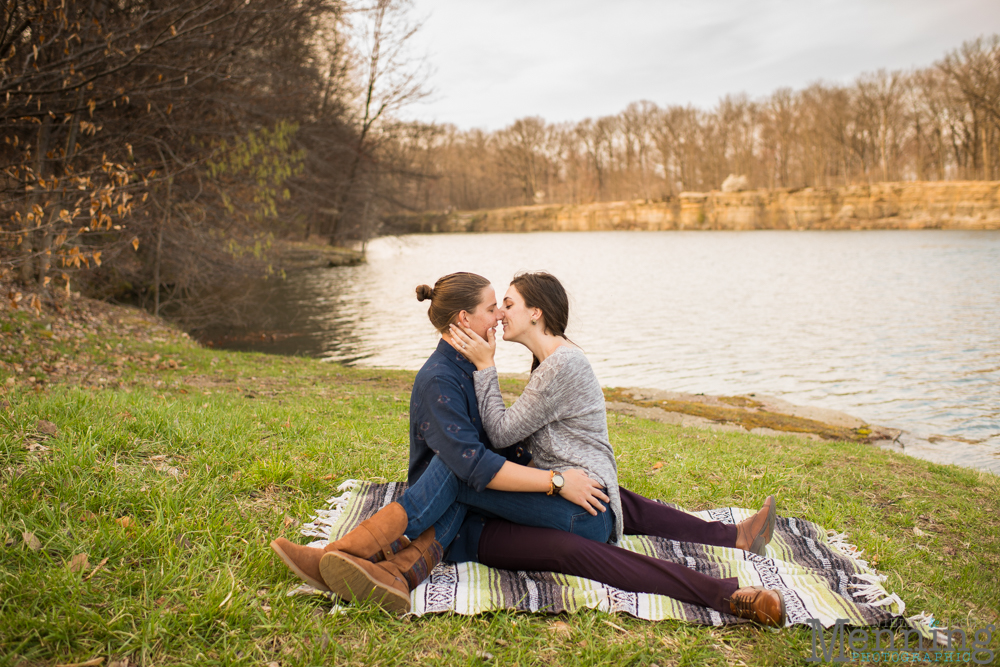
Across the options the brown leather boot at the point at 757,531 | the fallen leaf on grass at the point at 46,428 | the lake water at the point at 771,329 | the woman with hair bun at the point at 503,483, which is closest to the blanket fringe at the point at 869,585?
the brown leather boot at the point at 757,531

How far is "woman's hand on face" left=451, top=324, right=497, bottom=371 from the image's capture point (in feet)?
10.3

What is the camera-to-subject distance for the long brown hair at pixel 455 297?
325 cm

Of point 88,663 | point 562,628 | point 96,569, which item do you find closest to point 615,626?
point 562,628

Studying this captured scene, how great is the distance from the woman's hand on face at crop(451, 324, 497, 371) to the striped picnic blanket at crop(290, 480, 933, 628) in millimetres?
1088

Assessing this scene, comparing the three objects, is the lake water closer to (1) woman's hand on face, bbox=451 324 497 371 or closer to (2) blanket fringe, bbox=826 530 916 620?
(1) woman's hand on face, bbox=451 324 497 371

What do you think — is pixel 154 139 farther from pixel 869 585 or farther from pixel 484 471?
pixel 869 585

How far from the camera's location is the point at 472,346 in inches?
124

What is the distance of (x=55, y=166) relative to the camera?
10.2 meters

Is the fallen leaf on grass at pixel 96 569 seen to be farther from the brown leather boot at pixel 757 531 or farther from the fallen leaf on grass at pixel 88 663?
the brown leather boot at pixel 757 531

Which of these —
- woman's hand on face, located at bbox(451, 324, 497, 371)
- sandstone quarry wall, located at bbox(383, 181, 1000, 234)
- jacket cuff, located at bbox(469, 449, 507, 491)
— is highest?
sandstone quarry wall, located at bbox(383, 181, 1000, 234)

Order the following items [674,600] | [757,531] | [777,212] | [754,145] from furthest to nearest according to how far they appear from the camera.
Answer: [754,145], [777,212], [757,531], [674,600]

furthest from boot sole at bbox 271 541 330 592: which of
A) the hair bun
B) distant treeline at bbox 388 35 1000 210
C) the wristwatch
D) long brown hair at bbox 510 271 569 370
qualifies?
distant treeline at bbox 388 35 1000 210

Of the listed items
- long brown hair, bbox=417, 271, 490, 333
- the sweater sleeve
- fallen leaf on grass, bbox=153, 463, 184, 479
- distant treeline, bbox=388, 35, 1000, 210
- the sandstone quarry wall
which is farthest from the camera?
distant treeline, bbox=388, 35, 1000, 210

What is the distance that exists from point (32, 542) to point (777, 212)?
74053 millimetres
